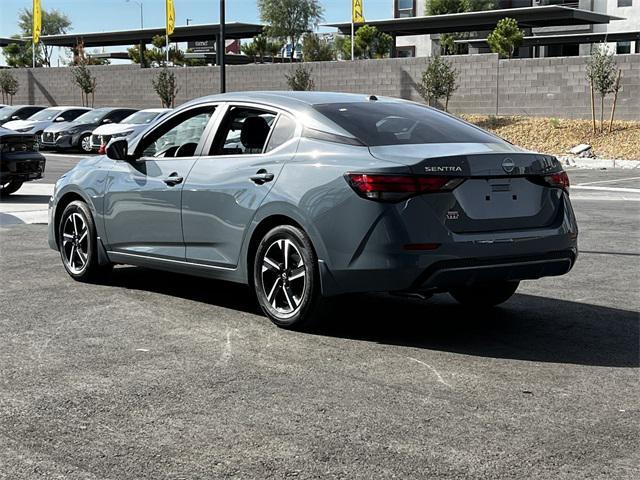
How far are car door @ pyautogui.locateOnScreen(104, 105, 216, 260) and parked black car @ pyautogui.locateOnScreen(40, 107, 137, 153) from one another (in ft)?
80.9

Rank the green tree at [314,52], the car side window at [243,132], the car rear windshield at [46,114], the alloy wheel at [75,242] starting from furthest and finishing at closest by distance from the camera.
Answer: the green tree at [314,52] < the car rear windshield at [46,114] < the alloy wheel at [75,242] < the car side window at [243,132]

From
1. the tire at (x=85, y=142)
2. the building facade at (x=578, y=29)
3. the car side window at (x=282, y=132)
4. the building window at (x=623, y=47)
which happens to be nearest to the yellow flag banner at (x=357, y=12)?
the building facade at (x=578, y=29)

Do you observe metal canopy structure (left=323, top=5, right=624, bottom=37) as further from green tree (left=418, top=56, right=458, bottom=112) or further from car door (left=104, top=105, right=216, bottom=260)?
car door (left=104, top=105, right=216, bottom=260)

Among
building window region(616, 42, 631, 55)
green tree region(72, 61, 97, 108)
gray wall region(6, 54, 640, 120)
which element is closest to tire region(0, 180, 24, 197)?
gray wall region(6, 54, 640, 120)

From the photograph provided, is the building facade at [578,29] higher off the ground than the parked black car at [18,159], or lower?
higher

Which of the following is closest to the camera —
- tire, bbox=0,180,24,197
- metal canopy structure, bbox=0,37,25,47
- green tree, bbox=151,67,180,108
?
tire, bbox=0,180,24,197

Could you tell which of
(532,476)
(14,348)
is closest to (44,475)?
(532,476)

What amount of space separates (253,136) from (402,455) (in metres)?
3.48

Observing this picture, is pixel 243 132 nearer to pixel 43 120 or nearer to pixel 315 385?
pixel 315 385

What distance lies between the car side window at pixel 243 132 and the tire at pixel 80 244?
1.64m

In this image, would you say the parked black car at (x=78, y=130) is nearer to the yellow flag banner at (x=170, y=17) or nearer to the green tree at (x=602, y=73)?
the green tree at (x=602, y=73)

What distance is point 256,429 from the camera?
466 centimetres

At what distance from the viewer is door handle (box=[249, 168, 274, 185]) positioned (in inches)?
271

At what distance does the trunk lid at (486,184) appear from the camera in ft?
20.4
